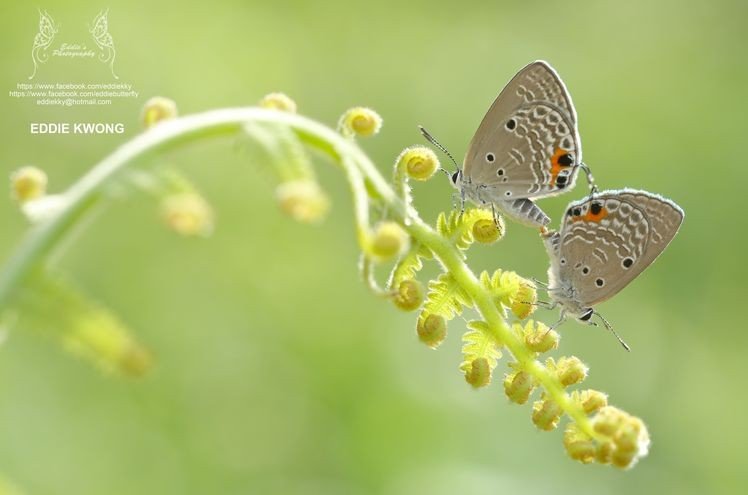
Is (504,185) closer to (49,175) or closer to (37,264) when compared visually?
(37,264)

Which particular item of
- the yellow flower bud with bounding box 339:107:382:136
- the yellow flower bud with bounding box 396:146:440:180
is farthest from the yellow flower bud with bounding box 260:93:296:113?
the yellow flower bud with bounding box 396:146:440:180

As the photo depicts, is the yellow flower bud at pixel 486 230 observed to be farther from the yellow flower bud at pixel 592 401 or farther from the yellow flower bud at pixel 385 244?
the yellow flower bud at pixel 385 244

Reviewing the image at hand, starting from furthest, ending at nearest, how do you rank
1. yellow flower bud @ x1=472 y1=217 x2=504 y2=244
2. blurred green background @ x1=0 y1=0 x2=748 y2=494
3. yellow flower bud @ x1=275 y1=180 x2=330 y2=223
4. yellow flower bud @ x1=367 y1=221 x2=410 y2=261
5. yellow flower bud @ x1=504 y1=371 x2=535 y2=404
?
blurred green background @ x1=0 y1=0 x2=748 y2=494
yellow flower bud @ x1=472 y1=217 x2=504 y2=244
yellow flower bud @ x1=504 y1=371 x2=535 y2=404
yellow flower bud @ x1=367 y1=221 x2=410 y2=261
yellow flower bud @ x1=275 y1=180 x2=330 y2=223

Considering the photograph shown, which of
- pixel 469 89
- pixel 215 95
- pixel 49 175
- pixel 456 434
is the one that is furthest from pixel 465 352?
pixel 469 89

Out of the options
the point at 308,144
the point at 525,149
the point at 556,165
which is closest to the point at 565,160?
the point at 556,165

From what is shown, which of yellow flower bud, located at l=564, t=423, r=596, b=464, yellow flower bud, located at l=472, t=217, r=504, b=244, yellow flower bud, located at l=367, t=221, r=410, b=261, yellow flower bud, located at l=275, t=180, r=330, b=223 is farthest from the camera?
yellow flower bud, located at l=472, t=217, r=504, b=244

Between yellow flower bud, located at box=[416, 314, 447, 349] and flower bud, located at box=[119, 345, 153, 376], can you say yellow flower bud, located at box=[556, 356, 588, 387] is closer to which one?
yellow flower bud, located at box=[416, 314, 447, 349]

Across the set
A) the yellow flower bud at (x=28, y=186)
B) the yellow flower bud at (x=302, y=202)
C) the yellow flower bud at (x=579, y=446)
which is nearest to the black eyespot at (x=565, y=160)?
the yellow flower bud at (x=579, y=446)
